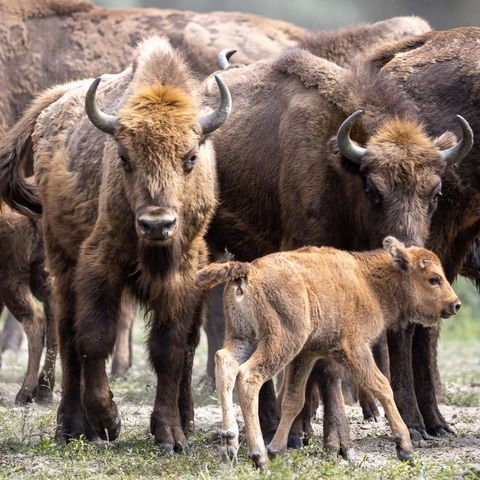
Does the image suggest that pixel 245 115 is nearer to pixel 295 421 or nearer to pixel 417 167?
pixel 417 167

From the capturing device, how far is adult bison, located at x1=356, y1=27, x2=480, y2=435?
8984mm

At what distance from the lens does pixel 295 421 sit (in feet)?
27.4

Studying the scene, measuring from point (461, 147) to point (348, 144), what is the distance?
777 mm

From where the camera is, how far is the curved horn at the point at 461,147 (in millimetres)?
8555

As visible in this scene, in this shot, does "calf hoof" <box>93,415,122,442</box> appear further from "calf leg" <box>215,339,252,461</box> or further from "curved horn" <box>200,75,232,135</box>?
"curved horn" <box>200,75,232,135</box>

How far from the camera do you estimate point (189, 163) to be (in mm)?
8023

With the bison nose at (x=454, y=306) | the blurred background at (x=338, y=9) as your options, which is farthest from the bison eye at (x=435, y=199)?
the blurred background at (x=338, y=9)

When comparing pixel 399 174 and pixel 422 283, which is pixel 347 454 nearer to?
Answer: pixel 422 283

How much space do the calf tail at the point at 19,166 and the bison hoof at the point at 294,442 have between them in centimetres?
282

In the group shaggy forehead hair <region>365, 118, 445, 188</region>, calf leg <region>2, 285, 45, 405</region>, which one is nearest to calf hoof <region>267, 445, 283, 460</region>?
shaggy forehead hair <region>365, 118, 445, 188</region>

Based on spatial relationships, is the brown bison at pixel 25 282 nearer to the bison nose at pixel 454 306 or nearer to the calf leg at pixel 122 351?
the calf leg at pixel 122 351

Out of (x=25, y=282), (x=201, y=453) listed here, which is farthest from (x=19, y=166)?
(x=201, y=453)

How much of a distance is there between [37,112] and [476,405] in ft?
14.4

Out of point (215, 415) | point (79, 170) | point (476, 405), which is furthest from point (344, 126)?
point (476, 405)
